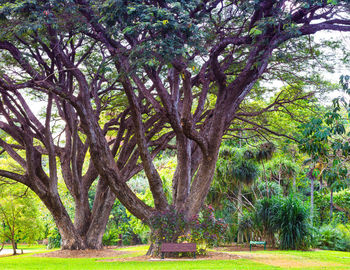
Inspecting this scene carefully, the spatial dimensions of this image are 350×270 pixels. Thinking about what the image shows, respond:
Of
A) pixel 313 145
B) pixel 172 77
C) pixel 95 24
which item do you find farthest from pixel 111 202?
pixel 313 145

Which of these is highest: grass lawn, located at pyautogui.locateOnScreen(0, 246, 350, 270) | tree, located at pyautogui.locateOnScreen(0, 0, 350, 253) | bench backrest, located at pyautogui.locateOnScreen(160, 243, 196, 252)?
tree, located at pyautogui.locateOnScreen(0, 0, 350, 253)

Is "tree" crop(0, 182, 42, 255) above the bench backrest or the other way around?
above

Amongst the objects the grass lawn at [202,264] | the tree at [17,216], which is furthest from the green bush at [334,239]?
the tree at [17,216]

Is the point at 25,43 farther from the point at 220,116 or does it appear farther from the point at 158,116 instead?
the point at 220,116

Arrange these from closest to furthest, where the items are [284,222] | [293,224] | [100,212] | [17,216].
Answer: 1. [293,224]
2. [284,222]
3. [100,212]
4. [17,216]

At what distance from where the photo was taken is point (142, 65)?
374 inches

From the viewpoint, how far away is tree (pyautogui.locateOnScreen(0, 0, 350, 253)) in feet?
28.3

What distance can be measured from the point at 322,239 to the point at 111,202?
9350 millimetres

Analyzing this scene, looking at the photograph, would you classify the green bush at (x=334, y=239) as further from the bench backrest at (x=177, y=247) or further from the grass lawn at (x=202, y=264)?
the bench backrest at (x=177, y=247)

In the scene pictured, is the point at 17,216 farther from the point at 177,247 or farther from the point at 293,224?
the point at 293,224

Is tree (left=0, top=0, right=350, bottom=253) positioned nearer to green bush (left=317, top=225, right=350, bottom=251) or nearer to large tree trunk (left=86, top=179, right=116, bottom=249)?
large tree trunk (left=86, top=179, right=116, bottom=249)

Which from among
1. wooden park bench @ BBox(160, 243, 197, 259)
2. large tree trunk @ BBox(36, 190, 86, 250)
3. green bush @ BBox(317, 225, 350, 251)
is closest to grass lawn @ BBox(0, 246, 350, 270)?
wooden park bench @ BBox(160, 243, 197, 259)

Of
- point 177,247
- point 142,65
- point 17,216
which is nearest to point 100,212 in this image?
point 177,247

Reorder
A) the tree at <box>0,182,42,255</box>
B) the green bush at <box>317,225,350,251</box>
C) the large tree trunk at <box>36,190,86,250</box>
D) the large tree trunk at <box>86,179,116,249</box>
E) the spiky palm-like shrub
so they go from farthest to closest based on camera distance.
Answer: the tree at <box>0,182,42,255</box> → the green bush at <box>317,225,350,251</box> → the large tree trunk at <box>86,179,116,249</box> → the spiky palm-like shrub → the large tree trunk at <box>36,190,86,250</box>
